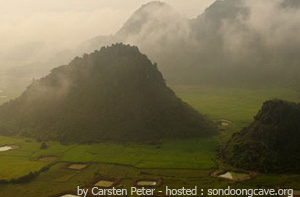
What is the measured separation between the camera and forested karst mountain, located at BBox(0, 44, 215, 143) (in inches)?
4432

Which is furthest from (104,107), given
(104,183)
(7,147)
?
(104,183)

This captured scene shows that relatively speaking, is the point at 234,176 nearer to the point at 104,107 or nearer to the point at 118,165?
the point at 118,165

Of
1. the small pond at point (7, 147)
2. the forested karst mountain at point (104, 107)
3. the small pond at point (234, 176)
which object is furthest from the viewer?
the forested karst mountain at point (104, 107)

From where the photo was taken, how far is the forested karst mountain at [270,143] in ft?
273

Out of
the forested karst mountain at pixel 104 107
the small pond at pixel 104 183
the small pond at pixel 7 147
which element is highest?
the forested karst mountain at pixel 104 107

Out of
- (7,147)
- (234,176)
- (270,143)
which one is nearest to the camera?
(234,176)

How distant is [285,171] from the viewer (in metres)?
80.6

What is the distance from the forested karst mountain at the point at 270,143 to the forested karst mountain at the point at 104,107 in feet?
74.9

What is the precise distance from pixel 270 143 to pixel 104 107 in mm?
51402

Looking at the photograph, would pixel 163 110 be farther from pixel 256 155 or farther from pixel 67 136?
pixel 256 155

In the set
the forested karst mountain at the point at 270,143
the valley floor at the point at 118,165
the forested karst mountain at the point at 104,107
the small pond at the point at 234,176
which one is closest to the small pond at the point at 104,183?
the valley floor at the point at 118,165

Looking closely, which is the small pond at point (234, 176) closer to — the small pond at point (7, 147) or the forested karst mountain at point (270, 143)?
the forested karst mountain at point (270, 143)

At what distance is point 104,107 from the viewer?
392 feet

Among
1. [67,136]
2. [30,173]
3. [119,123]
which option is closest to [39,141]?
[67,136]
